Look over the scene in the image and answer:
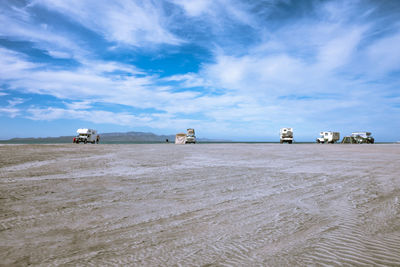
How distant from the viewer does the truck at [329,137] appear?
6255 centimetres

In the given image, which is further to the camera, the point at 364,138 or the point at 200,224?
the point at 364,138

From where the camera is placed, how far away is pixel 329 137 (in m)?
63.5

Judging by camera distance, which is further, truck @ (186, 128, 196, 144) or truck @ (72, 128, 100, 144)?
truck @ (186, 128, 196, 144)

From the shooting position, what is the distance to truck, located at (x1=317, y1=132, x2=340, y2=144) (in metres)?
62.6

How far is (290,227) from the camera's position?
388cm

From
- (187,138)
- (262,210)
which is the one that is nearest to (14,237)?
(262,210)

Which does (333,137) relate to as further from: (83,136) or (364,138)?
(83,136)

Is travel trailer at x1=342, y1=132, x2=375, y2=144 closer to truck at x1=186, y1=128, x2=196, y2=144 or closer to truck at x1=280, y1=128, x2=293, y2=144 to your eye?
truck at x1=280, y1=128, x2=293, y2=144

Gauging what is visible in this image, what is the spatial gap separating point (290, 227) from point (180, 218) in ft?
6.39

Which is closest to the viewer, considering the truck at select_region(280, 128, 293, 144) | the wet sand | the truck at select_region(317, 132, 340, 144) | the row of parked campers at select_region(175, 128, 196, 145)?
the wet sand

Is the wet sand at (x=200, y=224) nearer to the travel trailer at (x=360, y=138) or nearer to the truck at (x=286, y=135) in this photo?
the truck at (x=286, y=135)

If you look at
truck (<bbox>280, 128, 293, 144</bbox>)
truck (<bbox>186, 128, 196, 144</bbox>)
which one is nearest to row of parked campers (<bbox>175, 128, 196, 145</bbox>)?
truck (<bbox>186, 128, 196, 144</bbox>)

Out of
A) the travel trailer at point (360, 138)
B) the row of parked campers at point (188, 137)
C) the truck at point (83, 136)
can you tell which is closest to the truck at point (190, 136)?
the row of parked campers at point (188, 137)

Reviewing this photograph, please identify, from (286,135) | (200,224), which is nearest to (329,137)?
(286,135)
